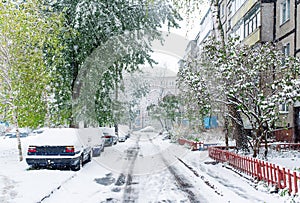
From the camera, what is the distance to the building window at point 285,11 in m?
22.7

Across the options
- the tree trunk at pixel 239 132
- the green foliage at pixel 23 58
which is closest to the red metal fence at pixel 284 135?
the tree trunk at pixel 239 132

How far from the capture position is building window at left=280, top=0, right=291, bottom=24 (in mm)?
22688

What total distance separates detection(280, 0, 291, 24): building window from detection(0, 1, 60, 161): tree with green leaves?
1411 cm

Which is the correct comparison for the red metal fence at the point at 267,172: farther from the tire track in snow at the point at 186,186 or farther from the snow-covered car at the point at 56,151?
the snow-covered car at the point at 56,151

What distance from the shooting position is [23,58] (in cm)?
1684

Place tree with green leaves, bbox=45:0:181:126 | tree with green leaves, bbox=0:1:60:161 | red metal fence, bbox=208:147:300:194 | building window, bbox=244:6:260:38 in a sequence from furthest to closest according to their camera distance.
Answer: building window, bbox=244:6:260:38 → tree with green leaves, bbox=45:0:181:126 → tree with green leaves, bbox=0:1:60:161 → red metal fence, bbox=208:147:300:194

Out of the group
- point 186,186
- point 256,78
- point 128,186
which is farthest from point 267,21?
point 128,186

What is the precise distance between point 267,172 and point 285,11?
15.7 meters

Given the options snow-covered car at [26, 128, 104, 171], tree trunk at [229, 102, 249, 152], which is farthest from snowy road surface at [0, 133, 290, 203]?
tree trunk at [229, 102, 249, 152]

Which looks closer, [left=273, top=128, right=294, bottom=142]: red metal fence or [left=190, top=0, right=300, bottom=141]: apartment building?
[left=190, top=0, right=300, bottom=141]: apartment building

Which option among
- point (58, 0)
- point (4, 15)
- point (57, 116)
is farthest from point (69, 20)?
point (57, 116)

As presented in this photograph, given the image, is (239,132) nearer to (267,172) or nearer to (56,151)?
(267,172)

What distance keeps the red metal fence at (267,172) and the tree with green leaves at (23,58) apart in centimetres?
938

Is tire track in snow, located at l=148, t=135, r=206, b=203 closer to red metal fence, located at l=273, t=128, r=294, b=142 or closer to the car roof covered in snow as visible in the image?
the car roof covered in snow
